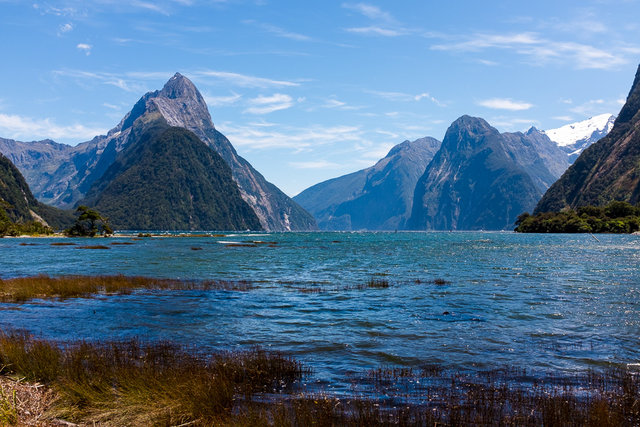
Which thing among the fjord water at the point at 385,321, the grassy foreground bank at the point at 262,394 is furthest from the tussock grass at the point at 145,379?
the fjord water at the point at 385,321

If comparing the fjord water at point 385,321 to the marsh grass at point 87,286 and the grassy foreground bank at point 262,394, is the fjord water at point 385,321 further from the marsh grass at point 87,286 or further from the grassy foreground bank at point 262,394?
the marsh grass at point 87,286

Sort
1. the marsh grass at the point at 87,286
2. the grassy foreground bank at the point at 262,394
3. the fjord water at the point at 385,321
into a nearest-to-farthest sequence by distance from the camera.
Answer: the grassy foreground bank at the point at 262,394 → the fjord water at the point at 385,321 → the marsh grass at the point at 87,286

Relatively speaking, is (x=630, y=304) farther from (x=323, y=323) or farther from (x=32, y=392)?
(x=32, y=392)

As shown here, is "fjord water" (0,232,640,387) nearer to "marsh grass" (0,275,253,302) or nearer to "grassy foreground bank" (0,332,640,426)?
"grassy foreground bank" (0,332,640,426)

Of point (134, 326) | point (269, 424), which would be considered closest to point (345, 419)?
point (269, 424)

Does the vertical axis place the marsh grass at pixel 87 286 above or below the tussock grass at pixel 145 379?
below

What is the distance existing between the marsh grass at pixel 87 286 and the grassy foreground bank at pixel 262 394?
64.8ft

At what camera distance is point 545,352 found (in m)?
18.5

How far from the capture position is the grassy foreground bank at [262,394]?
419 inches

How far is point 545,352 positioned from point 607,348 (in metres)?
2.96

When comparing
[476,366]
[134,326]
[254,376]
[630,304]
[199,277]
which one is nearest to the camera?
[254,376]

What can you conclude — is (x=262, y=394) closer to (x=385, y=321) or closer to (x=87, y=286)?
(x=385, y=321)

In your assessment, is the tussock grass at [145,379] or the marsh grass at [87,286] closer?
the tussock grass at [145,379]

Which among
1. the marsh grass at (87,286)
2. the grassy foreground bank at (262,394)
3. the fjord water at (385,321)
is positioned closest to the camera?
the grassy foreground bank at (262,394)
